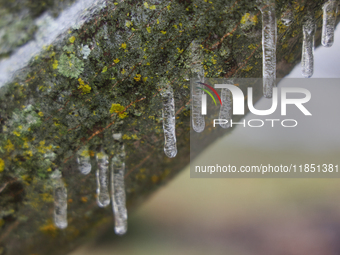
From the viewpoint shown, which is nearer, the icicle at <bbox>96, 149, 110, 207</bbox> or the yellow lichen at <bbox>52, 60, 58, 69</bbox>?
the yellow lichen at <bbox>52, 60, 58, 69</bbox>

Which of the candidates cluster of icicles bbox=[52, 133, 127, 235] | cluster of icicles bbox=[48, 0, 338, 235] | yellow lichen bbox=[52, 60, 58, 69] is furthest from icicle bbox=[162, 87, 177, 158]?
yellow lichen bbox=[52, 60, 58, 69]

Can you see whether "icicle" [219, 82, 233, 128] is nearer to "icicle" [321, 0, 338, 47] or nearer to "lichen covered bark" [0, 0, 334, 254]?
"lichen covered bark" [0, 0, 334, 254]

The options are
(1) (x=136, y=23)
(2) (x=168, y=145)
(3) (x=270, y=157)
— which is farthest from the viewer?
(3) (x=270, y=157)

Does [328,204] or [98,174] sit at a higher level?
[98,174]

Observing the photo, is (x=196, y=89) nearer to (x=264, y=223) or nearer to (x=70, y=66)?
(x=70, y=66)

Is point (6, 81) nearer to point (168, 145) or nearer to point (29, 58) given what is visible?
point (29, 58)

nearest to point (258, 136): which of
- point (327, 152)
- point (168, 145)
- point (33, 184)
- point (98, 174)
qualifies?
point (327, 152)

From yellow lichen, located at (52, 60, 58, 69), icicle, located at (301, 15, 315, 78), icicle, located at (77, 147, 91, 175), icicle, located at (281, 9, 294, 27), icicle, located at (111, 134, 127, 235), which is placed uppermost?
icicle, located at (281, 9, 294, 27)

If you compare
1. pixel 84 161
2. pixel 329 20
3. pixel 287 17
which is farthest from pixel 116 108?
pixel 329 20
